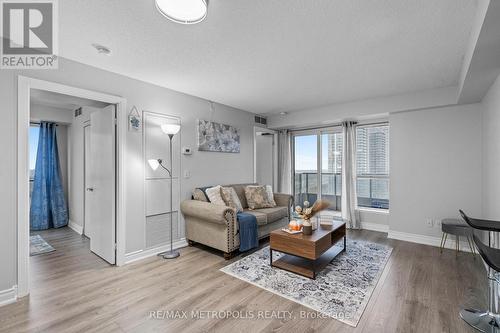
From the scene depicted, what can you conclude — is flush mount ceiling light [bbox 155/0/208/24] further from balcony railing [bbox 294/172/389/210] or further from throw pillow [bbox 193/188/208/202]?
balcony railing [bbox 294/172/389/210]

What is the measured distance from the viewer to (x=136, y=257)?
326 cm

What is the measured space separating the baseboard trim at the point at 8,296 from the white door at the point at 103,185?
96 centimetres

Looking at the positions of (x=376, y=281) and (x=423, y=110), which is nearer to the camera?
(x=376, y=281)

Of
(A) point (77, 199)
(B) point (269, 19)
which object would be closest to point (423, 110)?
(B) point (269, 19)

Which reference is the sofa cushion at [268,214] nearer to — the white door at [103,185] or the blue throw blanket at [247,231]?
the blue throw blanket at [247,231]

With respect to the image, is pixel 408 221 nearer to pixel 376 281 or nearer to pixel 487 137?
pixel 487 137

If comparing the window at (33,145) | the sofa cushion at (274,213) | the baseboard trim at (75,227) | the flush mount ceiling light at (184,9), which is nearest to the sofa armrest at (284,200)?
the sofa cushion at (274,213)

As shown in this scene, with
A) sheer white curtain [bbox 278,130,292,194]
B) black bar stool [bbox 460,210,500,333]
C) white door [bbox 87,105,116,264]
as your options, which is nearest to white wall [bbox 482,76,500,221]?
black bar stool [bbox 460,210,500,333]

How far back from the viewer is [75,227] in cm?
475

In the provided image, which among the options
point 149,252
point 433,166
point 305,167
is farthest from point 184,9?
point 305,167

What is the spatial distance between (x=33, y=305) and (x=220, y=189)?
8.08 ft

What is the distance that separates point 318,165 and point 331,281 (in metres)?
3.38

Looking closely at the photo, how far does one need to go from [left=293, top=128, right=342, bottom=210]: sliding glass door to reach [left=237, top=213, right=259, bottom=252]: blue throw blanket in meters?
2.71

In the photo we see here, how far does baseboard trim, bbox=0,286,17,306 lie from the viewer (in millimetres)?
2189
